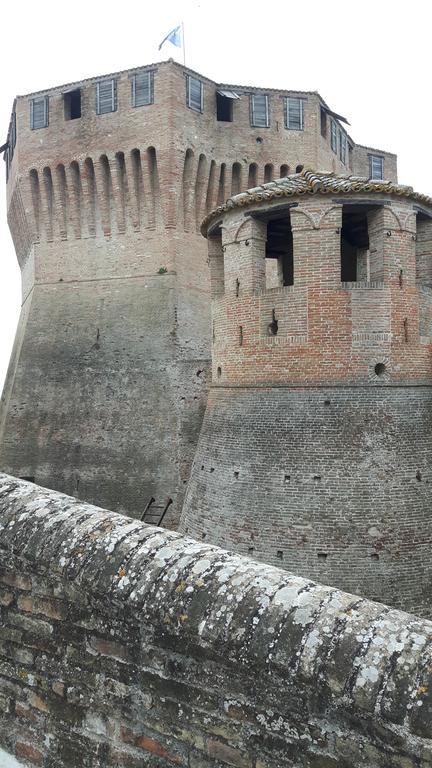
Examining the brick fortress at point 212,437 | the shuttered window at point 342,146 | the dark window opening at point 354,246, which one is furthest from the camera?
the shuttered window at point 342,146

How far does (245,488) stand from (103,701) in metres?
6.89

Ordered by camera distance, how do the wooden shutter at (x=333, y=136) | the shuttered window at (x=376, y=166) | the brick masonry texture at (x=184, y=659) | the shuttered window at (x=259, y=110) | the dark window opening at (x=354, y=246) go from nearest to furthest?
1. the brick masonry texture at (x=184, y=659)
2. the dark window opening at (x=354, y=246)
3. the shuttered window at (x=259, y=110)
4. the wooden shutter at (x=333, y=136)
5. the shuttered window at (x=376, y=166)

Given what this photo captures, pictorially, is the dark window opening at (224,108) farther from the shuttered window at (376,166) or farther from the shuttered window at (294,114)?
the shuttered window at (376,166)

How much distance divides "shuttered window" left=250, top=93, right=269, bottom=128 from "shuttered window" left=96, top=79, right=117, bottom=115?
4176 millimetres

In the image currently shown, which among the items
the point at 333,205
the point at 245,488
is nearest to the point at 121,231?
the point at 333,205

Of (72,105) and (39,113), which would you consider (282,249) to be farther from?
(39,113)

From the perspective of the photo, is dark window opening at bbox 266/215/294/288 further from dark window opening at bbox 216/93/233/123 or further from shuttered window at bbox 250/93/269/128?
dark window opening at bbox 216/93/233/123

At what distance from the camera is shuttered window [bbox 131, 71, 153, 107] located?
16.3 meters

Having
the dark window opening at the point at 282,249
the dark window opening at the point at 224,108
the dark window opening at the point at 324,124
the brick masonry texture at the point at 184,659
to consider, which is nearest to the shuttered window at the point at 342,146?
the dark window opening at the point at 324,124

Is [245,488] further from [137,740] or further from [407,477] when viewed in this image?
[137,740]

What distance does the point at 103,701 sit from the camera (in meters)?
2.81

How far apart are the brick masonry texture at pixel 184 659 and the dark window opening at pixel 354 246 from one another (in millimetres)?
9112

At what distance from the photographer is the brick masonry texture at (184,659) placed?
224 centimetres

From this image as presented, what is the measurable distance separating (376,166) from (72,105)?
38.9 ft
